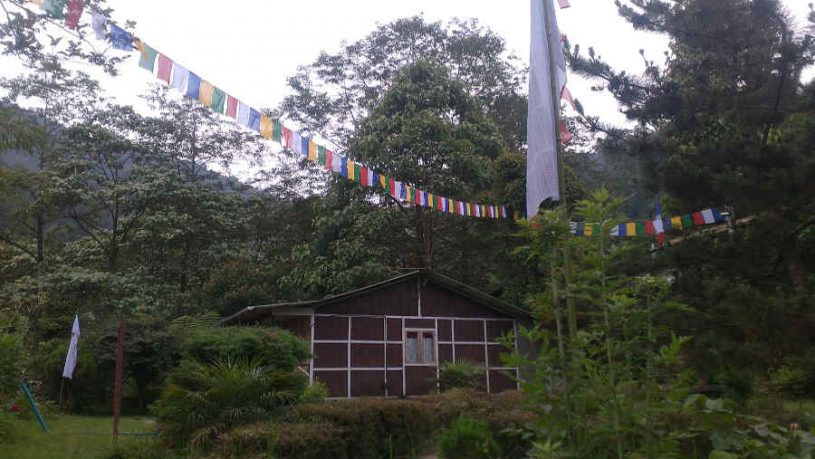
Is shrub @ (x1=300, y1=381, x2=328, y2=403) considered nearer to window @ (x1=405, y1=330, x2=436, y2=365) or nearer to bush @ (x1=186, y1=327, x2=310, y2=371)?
bush @ (x1=186, y1=327, x2=310, y2=371)

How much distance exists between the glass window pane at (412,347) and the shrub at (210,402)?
10.1m

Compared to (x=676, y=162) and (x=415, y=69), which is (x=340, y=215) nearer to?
(x=415, y=69)

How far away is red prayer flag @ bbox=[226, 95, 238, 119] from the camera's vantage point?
8.37 m

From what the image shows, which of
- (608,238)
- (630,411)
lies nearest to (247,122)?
(608,238)

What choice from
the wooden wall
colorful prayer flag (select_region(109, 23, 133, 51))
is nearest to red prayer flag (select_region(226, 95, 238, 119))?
colorful prayer flag (select_region(109, 23, 133, 51))

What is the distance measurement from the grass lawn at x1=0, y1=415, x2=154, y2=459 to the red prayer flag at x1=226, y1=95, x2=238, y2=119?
14.2 feet

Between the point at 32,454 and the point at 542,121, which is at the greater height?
the point at 542,121

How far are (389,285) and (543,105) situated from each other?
455 inches

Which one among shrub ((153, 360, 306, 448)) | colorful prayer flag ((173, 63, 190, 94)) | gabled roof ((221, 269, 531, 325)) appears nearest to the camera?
colorful prayer flag ((173, 63, 190, 94))

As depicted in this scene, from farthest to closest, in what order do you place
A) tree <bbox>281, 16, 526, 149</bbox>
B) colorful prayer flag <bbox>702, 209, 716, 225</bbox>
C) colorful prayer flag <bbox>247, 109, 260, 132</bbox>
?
1. tree <bbox>281, 16, 526, 149</bbox>
2. colorful prayer flag <bbox>702, 209, 716, 225</bbox>
3. colorful prayer flag <bbox>247, 109, 260, 132</bbox>

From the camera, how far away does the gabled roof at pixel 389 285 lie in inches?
658

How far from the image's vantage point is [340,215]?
2180cm

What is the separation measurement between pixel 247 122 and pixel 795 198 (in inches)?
295

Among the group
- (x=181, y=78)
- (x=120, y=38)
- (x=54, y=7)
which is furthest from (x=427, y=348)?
(x=54, y=7)
